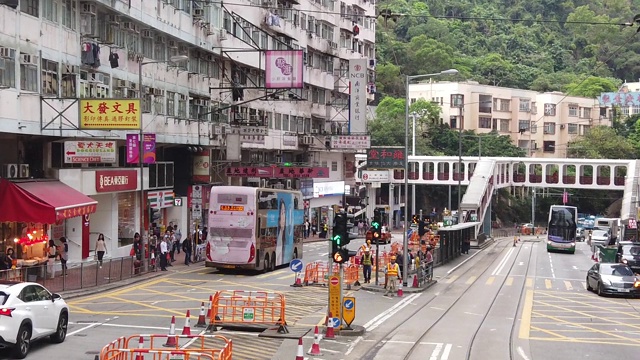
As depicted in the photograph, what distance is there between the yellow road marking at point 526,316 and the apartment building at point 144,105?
15.2 meters

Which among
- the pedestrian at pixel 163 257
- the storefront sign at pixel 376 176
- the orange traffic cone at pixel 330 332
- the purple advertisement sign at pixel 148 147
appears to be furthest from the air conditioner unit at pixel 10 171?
the storefront sign at pixel 376 176

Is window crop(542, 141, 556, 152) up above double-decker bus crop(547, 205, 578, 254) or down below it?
above

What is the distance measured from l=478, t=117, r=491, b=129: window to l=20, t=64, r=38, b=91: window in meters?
78.6

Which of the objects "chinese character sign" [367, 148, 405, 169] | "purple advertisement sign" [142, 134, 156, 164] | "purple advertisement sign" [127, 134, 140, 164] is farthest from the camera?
"purple advertisement sign" [142, 134, 156, 164]

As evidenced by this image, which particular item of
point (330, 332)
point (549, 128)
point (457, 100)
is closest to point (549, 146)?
point (549, 128)

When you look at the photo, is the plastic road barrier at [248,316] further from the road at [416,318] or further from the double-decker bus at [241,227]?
the double-decker bus at [241,227]

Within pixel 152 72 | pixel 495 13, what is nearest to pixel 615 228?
pixel 152 72

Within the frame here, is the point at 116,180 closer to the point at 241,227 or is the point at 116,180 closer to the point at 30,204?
the point at 241,227

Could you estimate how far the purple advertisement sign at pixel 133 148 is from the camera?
3562 centimetres

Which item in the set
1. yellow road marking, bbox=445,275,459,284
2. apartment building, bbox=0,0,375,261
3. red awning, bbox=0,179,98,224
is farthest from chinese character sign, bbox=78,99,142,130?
yellow road marking, bbox=445,275,459,284

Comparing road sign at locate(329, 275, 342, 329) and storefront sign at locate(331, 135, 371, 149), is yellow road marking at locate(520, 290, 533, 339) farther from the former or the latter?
storefront sign at locate(331, 135, 371, 149)

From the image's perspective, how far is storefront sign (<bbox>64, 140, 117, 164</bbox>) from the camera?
109 ft

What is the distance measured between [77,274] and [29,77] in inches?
287

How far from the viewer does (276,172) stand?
53281mm
